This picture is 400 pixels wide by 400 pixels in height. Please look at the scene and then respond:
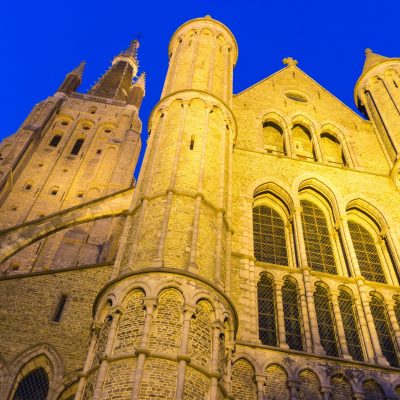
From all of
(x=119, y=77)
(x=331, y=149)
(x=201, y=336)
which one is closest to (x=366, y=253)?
(x=331, y=149)

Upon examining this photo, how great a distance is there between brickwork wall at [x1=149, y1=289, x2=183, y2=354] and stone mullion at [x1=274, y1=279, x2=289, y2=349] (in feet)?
8.91

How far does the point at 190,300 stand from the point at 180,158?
3.80 m

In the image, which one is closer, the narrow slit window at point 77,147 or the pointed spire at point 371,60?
the pointed spire at point 371,60

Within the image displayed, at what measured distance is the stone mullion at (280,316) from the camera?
32.5 feet

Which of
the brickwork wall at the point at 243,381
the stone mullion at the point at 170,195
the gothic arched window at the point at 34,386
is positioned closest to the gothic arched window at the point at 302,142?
the stone mullion at the point at 170,195

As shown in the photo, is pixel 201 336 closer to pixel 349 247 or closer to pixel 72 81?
pixel 349 247

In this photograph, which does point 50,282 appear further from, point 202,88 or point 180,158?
point 202,88

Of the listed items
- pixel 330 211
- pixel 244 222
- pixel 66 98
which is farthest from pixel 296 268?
pixel 66 98

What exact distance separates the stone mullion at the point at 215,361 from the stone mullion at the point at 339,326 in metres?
2.98

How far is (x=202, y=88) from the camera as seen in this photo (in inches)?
543

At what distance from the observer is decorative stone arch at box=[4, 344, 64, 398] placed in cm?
910

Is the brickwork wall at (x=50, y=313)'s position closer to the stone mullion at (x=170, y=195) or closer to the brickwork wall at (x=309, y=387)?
the stone mullion at (x=170, y=195)

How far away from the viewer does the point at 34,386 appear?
30.6ft

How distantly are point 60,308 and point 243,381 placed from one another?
388 cm
